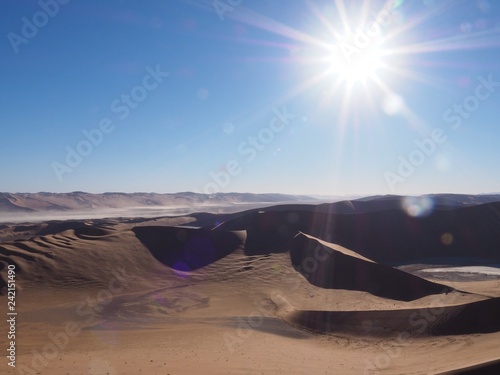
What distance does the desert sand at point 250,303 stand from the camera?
38.5ft

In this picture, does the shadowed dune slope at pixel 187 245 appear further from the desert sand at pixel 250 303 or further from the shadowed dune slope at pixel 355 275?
the shadowed dune slope at pixel 355 275

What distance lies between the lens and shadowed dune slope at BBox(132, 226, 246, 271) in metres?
35.3

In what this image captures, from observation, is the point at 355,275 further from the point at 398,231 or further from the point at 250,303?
the point at 398,231

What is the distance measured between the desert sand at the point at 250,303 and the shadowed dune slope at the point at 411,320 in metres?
0.07

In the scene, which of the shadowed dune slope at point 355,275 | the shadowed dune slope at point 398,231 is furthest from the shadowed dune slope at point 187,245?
the shadowed dune slope at point 355,275

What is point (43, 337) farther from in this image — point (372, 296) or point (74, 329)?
point (372, 296)

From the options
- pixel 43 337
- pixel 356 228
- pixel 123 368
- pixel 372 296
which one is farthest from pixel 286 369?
pixel 356 228

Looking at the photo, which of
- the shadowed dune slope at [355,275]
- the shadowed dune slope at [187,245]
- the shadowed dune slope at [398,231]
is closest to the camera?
the shadowed dune slope at [355,275]

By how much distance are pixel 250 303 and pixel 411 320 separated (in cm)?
976

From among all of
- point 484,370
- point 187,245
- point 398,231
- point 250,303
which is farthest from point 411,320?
point 398,231

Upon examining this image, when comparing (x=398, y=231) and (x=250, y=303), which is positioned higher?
(x=398, y=231)

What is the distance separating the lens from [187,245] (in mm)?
39250

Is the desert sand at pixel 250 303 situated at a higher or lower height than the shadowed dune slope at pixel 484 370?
lower

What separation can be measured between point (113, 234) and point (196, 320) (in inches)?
966
